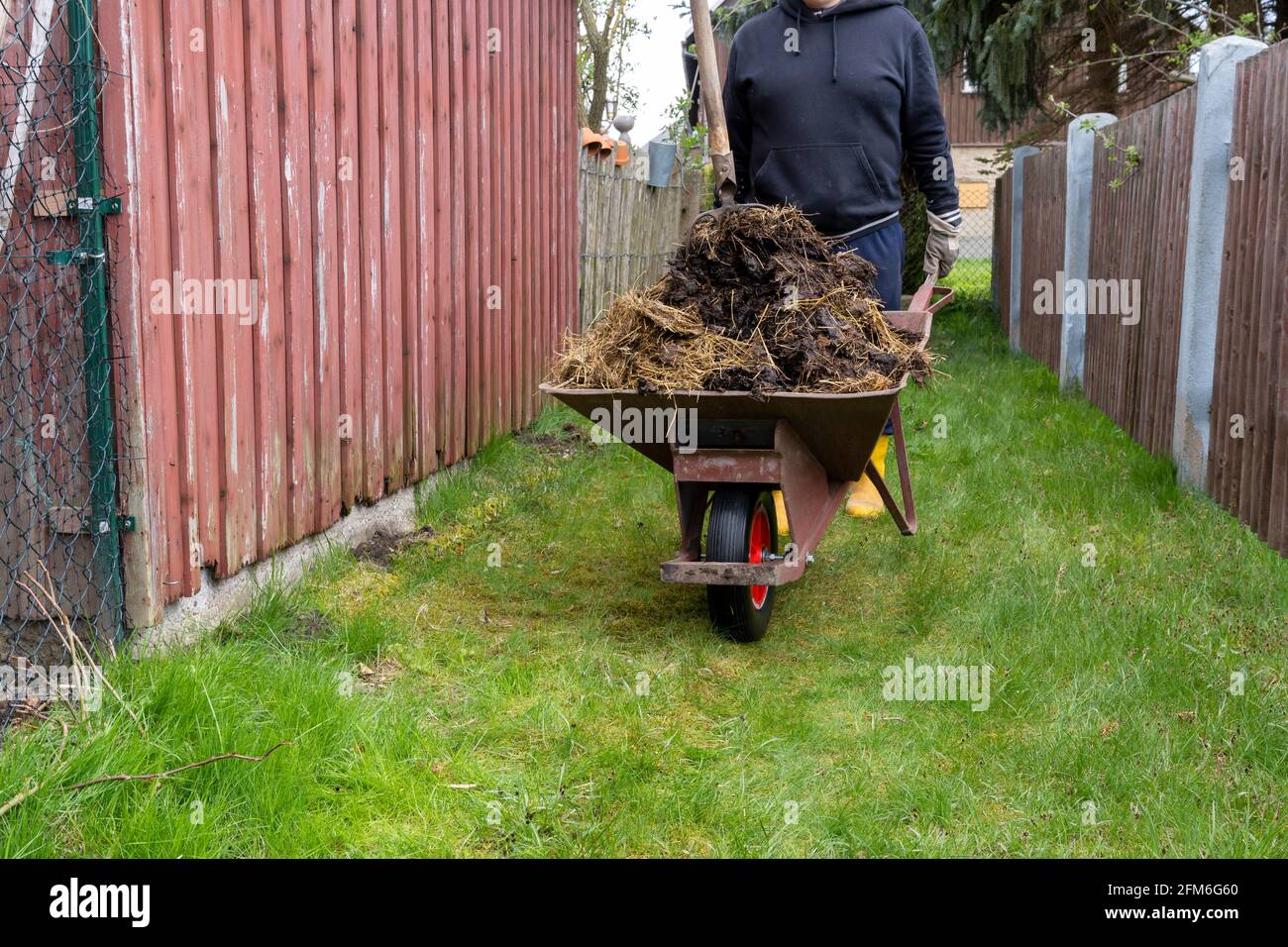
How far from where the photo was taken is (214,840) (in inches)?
108

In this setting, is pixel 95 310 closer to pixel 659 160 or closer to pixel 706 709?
pixel 706 709

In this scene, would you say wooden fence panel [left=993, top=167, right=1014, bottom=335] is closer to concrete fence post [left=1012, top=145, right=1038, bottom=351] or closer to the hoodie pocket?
concrete fence post [left=1012, top=145, right=1038, bottom=351]

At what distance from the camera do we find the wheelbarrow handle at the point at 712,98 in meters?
4.39

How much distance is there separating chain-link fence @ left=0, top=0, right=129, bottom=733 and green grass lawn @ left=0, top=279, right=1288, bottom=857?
408mm

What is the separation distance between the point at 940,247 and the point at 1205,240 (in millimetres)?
1505

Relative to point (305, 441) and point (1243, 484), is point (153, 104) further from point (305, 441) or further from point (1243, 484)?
point (1243, 484)

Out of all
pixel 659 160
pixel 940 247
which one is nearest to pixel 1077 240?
pixel 659 160

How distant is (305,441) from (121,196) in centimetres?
142

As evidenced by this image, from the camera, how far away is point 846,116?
504 centimetres

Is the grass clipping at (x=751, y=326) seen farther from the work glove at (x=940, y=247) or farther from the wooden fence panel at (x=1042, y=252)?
the wooden fence panel at (x=1042, y=252)

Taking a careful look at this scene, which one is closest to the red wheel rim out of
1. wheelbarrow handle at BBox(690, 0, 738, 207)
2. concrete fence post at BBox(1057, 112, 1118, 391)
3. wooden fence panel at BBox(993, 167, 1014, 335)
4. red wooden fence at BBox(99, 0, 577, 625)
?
wheelbarrow handle at BBox(690, 0, 738, 207)

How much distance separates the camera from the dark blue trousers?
5164 mm

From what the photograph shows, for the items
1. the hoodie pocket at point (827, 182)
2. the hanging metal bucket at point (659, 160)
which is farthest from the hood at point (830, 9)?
the hanging metal bucket at point (659, 160)

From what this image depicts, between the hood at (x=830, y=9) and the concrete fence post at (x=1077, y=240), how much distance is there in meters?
4.25
